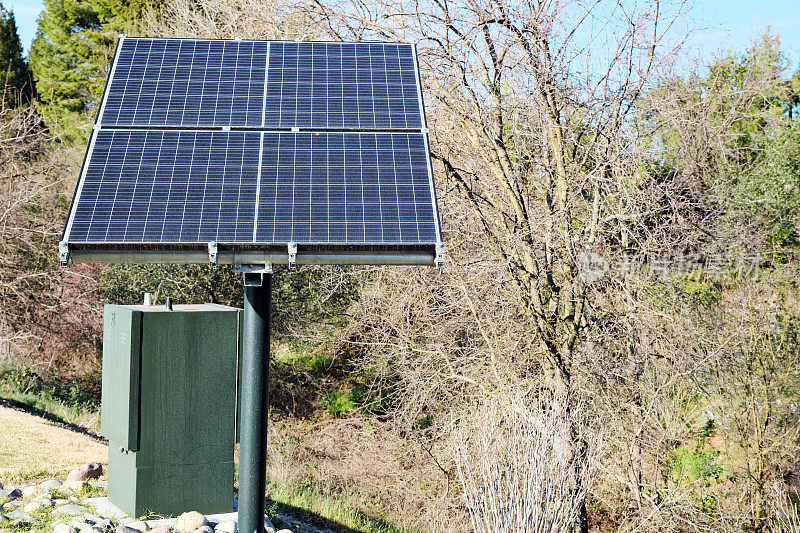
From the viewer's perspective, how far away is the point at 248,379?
5.48m

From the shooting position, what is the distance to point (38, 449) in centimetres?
1055

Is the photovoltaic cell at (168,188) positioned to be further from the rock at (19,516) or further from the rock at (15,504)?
the rock at (15,504)

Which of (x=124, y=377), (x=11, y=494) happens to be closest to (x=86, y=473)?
(x=11, y=494)

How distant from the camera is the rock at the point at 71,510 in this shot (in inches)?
284

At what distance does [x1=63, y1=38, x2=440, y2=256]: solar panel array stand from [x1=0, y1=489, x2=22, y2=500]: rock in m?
4.12

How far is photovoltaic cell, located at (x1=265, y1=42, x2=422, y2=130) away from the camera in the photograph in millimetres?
6309

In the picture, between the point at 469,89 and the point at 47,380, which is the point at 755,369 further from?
the point at 47,380

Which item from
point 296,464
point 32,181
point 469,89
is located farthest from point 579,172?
point 32,181

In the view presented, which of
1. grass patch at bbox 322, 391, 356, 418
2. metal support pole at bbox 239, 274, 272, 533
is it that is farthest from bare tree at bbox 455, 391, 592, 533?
grass patch at bbox 322, 391, 356, 418

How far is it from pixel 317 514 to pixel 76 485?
3.25m

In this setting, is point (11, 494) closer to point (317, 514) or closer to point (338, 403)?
point (317, 514)

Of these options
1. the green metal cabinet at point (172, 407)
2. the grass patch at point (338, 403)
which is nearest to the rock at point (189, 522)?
the green metal cabinet at point (172, 407)

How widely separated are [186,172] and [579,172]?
23.9 ft

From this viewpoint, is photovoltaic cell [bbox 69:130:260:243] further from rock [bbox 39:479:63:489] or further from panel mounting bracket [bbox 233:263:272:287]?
rock [bbox 39:479:63:489]
